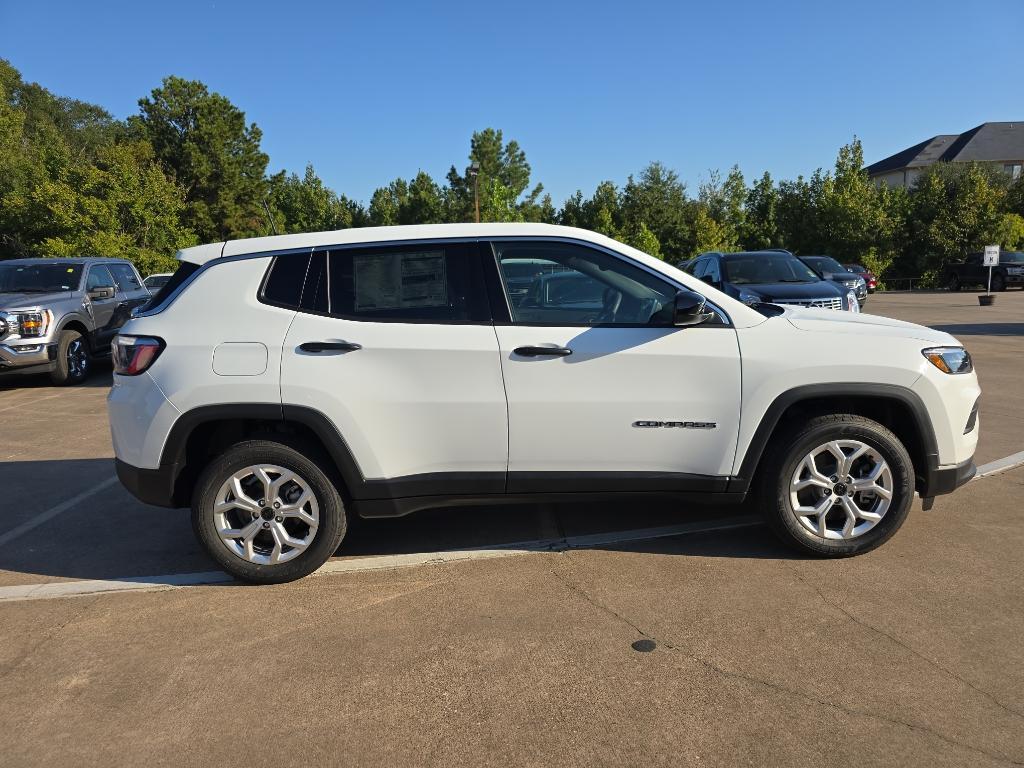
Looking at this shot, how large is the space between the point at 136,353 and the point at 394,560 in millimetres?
1750

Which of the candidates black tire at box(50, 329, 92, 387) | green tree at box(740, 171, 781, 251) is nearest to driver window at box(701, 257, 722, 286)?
black tire at box(50, 329, 92, 387)

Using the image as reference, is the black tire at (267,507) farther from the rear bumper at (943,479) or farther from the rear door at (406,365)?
the rear bumper at (943,479)

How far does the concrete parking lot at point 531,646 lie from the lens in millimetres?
2637

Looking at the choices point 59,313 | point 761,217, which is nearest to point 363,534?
point 59,313

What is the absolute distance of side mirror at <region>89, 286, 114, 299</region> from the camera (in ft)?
37.3

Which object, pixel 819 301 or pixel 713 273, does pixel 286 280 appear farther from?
pixel 713 273

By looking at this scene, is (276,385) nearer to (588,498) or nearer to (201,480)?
(201,480)

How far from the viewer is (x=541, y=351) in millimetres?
3818

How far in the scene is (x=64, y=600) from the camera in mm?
3895

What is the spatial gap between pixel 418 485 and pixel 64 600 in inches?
74.8

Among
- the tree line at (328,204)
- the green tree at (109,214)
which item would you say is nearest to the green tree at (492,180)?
the tree line at (328,204)

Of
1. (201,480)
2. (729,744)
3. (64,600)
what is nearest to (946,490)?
(729,744)

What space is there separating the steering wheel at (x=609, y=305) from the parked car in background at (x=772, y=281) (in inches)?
270

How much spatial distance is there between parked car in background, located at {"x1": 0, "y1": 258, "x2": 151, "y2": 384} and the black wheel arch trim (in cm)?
984
